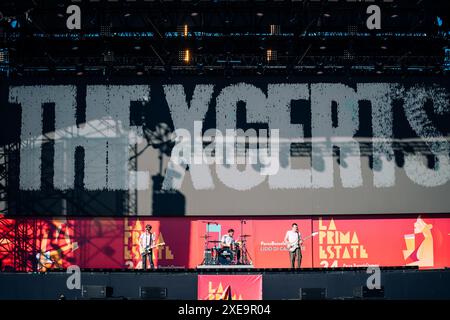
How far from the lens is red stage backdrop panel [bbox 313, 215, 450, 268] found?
19.4 m

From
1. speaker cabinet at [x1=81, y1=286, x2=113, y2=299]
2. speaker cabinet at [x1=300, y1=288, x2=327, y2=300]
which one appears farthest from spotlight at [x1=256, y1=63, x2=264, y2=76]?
speaker cabinet at [x1=81, y1=286, x2=113, y2=299]

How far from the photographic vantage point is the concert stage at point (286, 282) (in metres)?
11.8

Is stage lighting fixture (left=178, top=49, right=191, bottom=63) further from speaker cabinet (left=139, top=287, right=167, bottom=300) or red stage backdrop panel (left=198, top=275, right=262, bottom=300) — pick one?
speaker cabinet (left=139, top=287, right=167, bottom=300)

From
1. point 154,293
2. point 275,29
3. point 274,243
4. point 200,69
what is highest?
point 275,29

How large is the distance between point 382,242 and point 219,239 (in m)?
5.66

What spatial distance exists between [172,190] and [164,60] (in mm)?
4494

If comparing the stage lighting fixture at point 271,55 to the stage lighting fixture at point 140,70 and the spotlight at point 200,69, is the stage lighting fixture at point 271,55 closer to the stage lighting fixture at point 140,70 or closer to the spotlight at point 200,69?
the spotlight at point 200,69

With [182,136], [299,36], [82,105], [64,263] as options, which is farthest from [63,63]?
[299,36]

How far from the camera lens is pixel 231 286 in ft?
38.4

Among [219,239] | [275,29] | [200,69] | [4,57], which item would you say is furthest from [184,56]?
[219,239]

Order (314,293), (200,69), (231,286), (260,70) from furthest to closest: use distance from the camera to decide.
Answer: (260,70) → (200,69) → (231,286) → (314,293)

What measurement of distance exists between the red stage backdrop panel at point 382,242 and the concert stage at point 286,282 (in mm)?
7417

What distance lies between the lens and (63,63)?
19.5 meters

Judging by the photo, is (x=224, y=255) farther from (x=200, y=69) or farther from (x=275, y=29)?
(x=275, y=29)
